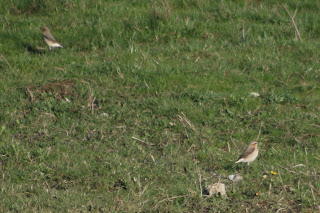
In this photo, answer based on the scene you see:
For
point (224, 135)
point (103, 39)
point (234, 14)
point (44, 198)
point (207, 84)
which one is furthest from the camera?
point (234, 14)

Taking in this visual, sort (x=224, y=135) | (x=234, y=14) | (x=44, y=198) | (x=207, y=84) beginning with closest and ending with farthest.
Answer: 1. (x=44, y=198)
2. (x=224, y=135)
3. (x=207, y=84)
4. (x=234, y=14)

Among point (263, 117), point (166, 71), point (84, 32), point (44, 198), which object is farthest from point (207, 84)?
point (44, 198)

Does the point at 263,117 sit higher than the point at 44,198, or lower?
lower

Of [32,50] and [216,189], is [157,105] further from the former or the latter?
[32,50]

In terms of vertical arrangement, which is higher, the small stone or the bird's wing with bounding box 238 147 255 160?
the small stone

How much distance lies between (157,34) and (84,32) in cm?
151

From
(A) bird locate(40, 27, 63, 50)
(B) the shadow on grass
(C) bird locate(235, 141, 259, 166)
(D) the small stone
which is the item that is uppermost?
(D) the small stone

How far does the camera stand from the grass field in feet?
20.7

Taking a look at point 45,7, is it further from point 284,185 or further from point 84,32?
point 284,185

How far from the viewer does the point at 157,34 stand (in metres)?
11.7

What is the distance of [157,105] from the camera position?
8.78 meters

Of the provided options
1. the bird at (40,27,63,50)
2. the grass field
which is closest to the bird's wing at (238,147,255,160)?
the grass field

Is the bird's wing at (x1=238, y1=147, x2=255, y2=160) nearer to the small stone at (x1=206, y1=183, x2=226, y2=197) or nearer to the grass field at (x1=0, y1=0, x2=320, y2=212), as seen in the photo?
the grass field at (x1=0, y1=0, x2=320, y2=212)

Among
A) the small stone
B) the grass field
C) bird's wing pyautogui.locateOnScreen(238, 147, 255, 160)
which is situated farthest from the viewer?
bird's wing pyautogui.locateOnScreen(238, 147, 255, 160)
